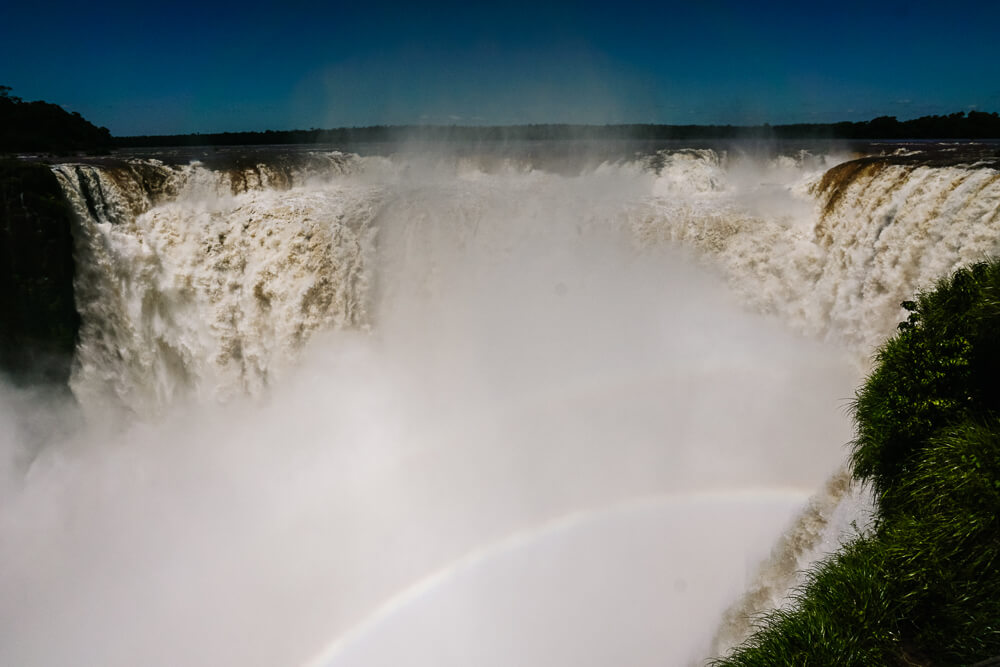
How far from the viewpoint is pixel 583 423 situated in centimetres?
1216

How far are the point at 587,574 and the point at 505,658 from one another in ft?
5.69

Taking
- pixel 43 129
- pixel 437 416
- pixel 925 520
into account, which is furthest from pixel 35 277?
pixel 43 129

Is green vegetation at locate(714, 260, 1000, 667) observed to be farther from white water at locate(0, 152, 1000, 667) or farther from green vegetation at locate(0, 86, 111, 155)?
green vegetation at locate(0, 86, 111, 155)

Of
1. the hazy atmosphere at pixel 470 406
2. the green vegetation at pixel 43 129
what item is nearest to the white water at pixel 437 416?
the hazy atmosphere at pixel 470 406

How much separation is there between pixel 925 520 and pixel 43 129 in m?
37.3

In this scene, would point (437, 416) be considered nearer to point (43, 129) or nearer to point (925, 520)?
point (925, 520)

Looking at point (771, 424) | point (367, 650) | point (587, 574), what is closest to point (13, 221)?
point (367, 650)

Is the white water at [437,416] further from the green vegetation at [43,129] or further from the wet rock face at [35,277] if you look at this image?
the green vegetation at [43,129]

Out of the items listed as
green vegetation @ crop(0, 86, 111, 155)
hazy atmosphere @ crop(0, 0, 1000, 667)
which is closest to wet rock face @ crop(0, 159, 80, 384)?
hazy atmosphere @ crop(0, 0, 1000, 667)

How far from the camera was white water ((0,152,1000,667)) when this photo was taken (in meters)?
9.13

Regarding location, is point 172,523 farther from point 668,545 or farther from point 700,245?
point 700,245

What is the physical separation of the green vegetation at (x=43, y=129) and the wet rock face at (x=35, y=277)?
13.3 metres

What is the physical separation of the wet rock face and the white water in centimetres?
45

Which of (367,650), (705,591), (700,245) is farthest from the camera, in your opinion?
(700,245)
